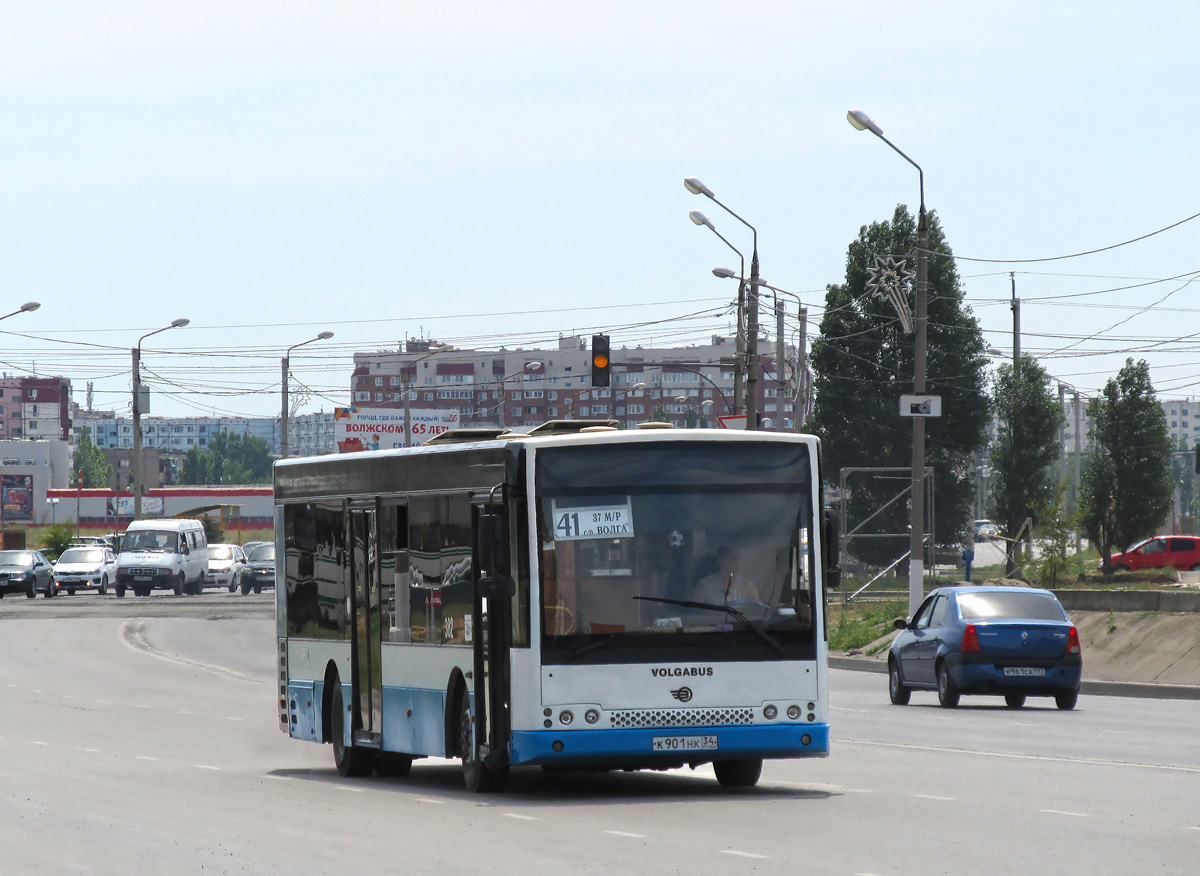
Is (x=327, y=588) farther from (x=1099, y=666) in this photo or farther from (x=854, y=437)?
(x=854, y=437)

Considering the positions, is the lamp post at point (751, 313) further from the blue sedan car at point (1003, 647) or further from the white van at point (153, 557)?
the white van at point (153, 557)

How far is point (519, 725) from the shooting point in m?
12.9

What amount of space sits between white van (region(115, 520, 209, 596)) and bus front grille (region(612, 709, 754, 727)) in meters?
51.6

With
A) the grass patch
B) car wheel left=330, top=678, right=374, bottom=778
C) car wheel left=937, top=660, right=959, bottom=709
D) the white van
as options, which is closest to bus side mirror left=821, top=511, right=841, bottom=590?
car wheel left=330, top=678, right=374, bottom=778

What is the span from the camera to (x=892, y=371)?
7319 centimetres

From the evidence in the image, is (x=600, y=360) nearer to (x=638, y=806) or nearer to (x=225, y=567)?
(x=638, y=806)

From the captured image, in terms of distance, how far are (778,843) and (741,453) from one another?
3.77 meters

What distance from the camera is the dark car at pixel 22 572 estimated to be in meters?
61.2

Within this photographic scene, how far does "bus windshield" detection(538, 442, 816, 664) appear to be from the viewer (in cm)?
1303

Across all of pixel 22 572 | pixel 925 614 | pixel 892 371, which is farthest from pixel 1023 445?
pixel 925 614

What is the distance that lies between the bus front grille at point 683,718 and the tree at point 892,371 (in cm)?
5916

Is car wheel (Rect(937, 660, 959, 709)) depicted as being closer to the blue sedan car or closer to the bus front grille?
the blue sedan car

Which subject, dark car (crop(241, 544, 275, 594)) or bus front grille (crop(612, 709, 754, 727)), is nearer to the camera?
bus front grille (crop(612, 709, 754, 727))

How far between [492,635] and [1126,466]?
43593 millimetres
